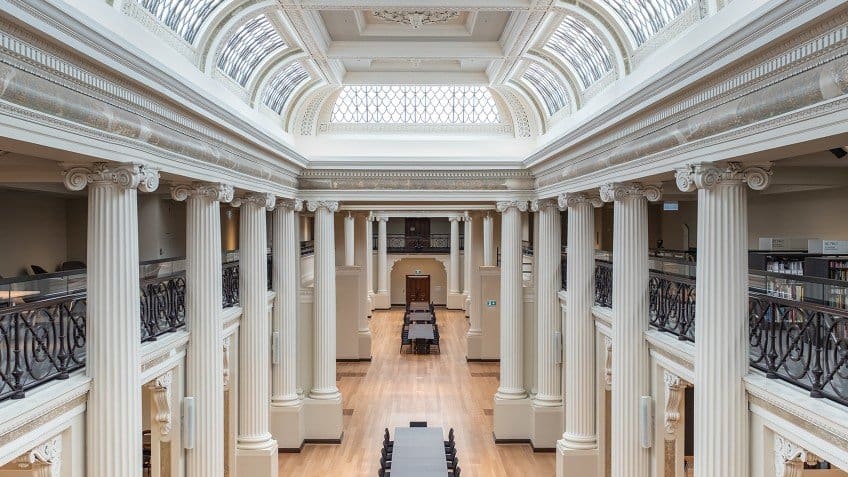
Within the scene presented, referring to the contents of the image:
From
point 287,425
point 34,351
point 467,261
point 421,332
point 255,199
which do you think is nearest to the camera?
point 34,351

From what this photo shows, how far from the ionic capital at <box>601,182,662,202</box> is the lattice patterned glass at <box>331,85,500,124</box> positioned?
19.6 ft

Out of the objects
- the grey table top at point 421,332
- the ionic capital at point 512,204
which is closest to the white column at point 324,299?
the ionic capital at point 512,204

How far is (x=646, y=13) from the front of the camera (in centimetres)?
712

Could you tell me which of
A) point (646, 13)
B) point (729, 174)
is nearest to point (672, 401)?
point (729, 174)

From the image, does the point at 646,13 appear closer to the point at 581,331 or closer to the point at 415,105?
the point at 581,331

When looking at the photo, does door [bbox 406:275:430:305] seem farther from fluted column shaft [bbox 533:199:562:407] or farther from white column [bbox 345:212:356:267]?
fluted column shaft [bbox 533:199:562:407]

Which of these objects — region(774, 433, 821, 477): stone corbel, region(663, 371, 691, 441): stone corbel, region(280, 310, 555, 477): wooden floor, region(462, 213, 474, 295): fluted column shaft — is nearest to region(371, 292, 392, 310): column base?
region(462, 213, 474, 295): fluted column shaft

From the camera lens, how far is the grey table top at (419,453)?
9609mm

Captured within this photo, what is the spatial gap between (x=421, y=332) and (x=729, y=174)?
17322 millimetres

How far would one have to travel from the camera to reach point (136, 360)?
19.2ft

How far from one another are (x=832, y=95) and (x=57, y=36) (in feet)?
15.8

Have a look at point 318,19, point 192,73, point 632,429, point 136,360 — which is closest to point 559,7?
point 318,19

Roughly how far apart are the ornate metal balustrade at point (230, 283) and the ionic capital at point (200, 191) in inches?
103

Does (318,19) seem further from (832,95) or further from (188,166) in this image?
(832,95)
